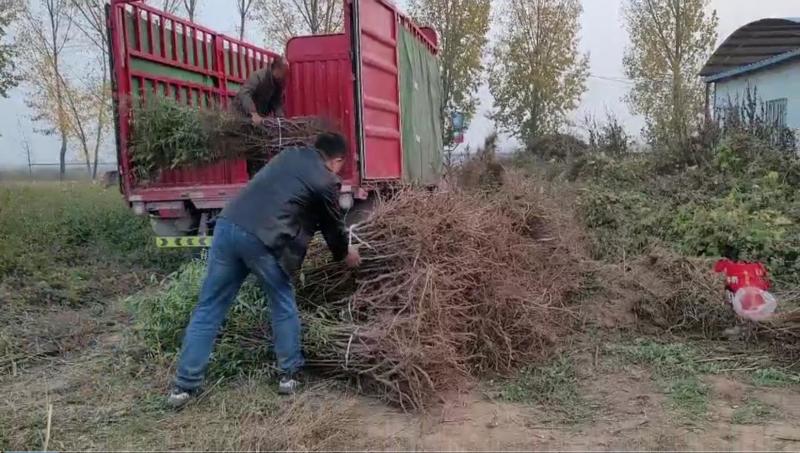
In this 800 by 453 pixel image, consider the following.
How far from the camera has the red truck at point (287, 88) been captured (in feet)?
20.7

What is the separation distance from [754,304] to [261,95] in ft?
16.0

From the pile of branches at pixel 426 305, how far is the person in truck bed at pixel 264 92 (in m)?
2.37

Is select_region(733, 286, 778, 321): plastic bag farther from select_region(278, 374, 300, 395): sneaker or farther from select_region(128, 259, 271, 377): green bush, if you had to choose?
select_region(128, 259, 271, 377): green bush

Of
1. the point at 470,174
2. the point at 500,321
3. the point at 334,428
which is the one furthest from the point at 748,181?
the point at 334,428

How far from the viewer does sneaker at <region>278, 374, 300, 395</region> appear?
13.3ft

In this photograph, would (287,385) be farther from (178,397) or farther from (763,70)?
(763,70)

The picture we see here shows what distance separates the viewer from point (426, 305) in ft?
13.7

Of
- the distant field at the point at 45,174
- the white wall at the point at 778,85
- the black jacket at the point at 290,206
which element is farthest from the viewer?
the white wall at the point at 778,85

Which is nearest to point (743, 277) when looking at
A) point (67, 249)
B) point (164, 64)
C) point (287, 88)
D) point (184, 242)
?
point (184, 242)

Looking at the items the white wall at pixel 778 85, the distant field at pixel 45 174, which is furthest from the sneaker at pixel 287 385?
the white wall at pixel 778 85

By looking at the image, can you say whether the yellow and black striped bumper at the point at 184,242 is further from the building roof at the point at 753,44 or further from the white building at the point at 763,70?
the building roof at the point at 753,44

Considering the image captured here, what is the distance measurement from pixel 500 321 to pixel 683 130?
12632 mm

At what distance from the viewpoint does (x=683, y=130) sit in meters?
15.5

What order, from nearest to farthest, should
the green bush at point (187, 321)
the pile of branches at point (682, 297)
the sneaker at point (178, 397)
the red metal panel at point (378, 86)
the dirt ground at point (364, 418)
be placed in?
the dirt ground at point (364, 418)
the sneaker at point (178, 397)
the green bush at point (187, 321)
the pile of branches at point (682, 297)
the red metal panel at point (378, 86)
